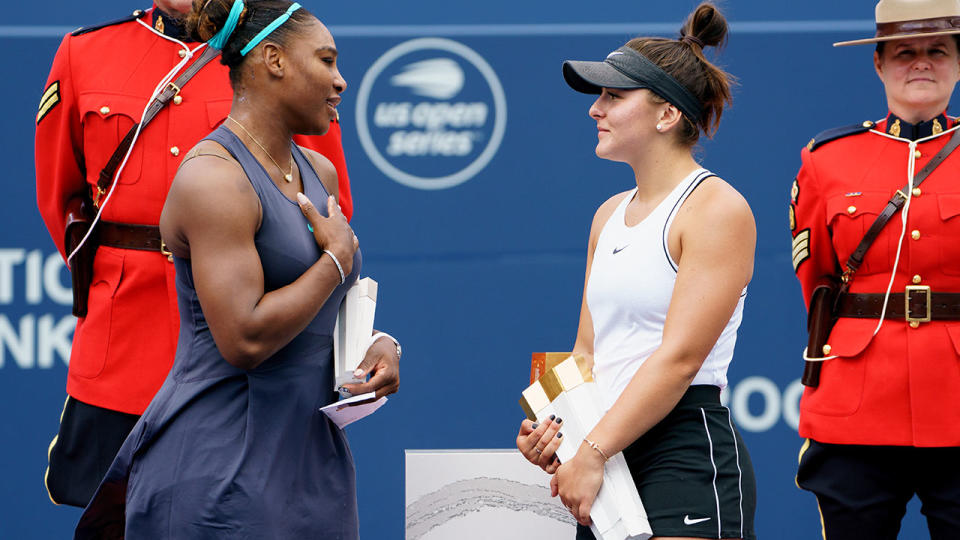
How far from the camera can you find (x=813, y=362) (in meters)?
→ 3.03

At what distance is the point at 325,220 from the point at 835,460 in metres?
1.56

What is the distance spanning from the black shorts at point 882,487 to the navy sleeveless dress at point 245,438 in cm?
138

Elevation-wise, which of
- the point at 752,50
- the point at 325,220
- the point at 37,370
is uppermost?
the point at 752,50

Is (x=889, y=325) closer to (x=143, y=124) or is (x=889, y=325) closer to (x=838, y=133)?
(x=838, y=133)

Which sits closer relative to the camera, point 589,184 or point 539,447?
point 539,447

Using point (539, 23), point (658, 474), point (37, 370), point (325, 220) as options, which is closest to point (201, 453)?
point (325, 220)

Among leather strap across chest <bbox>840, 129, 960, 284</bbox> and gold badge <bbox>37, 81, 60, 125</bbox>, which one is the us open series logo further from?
leather strap across chest <bbox>840, 129, 960, 284</bbox>

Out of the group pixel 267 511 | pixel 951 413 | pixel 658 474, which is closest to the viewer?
pixel 267 511

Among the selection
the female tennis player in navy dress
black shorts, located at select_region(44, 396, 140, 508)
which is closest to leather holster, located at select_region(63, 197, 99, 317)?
black shorts, located at select_region(44, 396, 140, 508)

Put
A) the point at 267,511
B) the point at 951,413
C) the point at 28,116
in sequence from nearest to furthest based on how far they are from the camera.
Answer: the point at 267,511, the point at 951,413, the point at 28,116

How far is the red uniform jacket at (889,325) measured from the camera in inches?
113

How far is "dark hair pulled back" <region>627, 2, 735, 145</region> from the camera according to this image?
234 centimetres

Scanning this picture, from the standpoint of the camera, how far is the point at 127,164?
110 inches

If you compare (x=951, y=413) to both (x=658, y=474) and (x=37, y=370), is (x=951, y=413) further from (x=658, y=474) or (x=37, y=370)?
(x=37, y=370)
